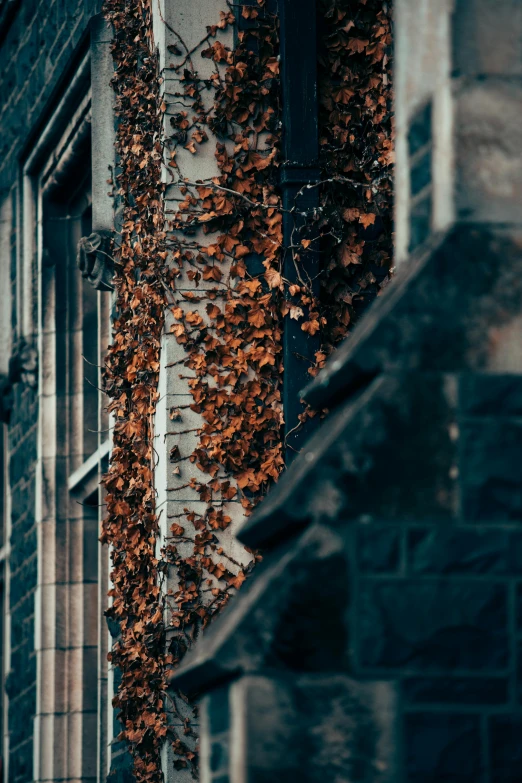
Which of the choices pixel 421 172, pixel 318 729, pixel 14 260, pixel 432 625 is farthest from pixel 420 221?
pixel 14 260

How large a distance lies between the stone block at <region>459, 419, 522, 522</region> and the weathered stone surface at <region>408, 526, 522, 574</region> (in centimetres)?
4

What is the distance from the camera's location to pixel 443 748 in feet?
10.8

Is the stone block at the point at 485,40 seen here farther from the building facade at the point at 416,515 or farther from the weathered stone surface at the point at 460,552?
the weathered stone surface at the point at 460,552

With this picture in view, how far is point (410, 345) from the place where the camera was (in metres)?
3.41

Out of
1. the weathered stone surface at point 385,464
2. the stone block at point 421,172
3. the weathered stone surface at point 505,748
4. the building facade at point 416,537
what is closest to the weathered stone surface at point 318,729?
the building facade at point 416,537

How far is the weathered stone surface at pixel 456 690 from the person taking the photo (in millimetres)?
3311

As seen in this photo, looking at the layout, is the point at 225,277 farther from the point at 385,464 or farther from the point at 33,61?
the point at 33,61

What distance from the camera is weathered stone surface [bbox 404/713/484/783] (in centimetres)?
327

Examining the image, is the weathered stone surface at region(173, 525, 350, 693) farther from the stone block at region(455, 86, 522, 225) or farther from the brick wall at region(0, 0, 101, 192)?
the brick wall at region(0, 0, 101, 192)

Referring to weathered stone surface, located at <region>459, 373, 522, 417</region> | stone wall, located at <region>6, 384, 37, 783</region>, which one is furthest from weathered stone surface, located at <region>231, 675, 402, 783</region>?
stone wall, located at <region>6, 384, 37, 783</region>

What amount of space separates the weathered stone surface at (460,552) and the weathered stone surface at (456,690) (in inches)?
9.6

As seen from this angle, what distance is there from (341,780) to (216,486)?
11.5 ft

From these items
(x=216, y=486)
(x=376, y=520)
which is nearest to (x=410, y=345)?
(x=376, y=520)

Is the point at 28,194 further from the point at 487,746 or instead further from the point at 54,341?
the point at 487,746
